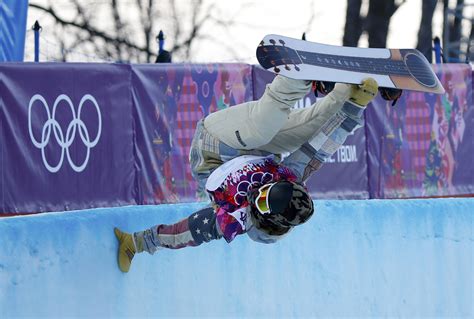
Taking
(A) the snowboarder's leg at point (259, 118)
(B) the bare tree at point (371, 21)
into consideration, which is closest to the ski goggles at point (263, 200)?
(A) the snowboarder's leg at point (259, 118)

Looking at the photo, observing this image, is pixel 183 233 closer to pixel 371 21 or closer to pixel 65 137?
pixel 65 137

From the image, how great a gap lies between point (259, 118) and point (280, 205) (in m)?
0.41

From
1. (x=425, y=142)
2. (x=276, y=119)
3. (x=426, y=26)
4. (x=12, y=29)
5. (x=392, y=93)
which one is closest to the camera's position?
(x=276, y=119)

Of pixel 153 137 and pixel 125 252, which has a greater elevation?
pixel 153 137

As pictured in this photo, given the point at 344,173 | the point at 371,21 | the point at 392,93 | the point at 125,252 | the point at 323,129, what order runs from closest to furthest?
the point at 392,93
the point at 323,129
the point at 125,252
the point at 344,173
the point at 371,21

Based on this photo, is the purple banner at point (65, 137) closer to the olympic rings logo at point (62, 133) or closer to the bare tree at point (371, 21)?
the olympic rings logo at point (62, 133)

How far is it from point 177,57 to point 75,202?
13604 mm

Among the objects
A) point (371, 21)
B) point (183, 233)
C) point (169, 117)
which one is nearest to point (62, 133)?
point (169, 117)

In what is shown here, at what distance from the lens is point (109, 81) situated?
8.96 m

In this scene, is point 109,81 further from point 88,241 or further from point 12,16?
point 88,241

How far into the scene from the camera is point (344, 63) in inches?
213

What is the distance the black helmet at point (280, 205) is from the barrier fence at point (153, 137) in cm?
308

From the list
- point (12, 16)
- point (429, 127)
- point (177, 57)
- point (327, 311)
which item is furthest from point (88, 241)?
point (177, 57)

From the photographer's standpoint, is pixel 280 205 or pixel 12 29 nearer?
pixel 280 205
